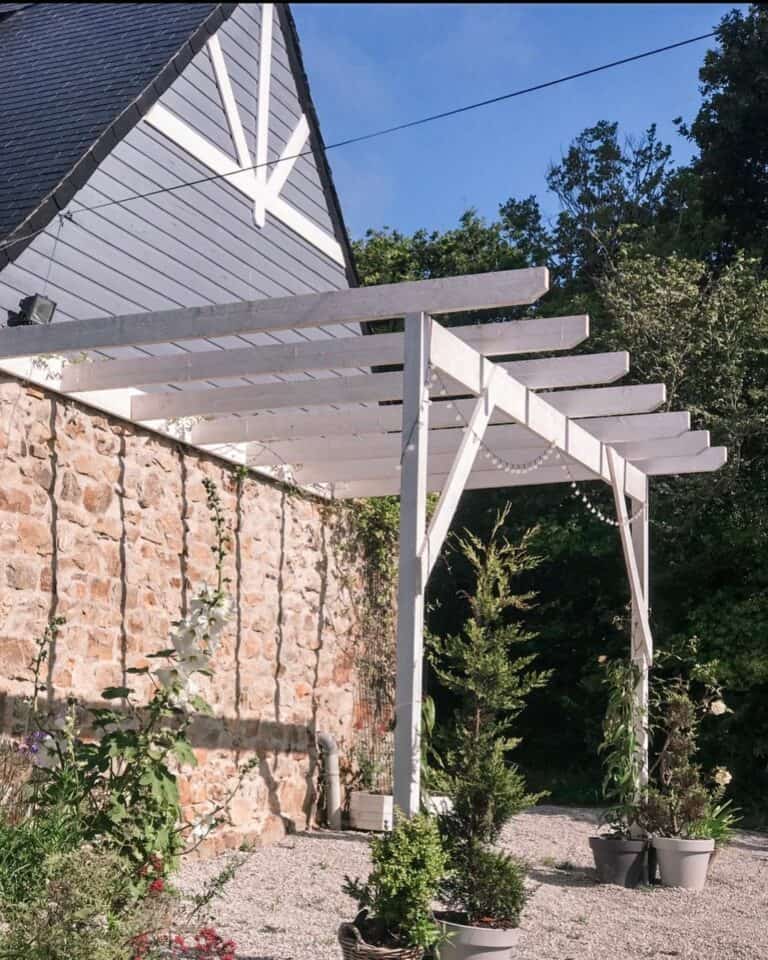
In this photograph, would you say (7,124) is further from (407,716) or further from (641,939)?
(641,939)

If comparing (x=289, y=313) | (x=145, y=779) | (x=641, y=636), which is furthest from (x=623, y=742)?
(x=145, y=779)

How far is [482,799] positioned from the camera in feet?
15.1

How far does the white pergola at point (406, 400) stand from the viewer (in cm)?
439

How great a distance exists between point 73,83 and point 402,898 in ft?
19.9

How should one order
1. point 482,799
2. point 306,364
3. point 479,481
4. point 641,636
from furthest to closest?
point 479,481 → point 641,636 → point 306,364 → point 482,799

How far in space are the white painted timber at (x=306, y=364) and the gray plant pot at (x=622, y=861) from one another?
2537 millimetres

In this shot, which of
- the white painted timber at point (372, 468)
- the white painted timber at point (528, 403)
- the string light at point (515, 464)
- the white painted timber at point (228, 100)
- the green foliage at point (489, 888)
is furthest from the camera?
the white painted timber at point (228, 100)

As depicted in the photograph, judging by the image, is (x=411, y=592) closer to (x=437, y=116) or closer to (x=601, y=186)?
(x=437, y=116)

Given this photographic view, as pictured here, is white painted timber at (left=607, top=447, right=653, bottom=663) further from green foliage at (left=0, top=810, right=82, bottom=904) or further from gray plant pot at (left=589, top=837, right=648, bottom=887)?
green foliage at (left=0, top=810, right=82, bottom=904)

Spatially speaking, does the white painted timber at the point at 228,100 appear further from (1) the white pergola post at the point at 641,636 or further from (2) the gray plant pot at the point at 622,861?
(2) the gray plant pot at the point at 622,861

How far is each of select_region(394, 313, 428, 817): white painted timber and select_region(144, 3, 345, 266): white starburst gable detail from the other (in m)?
4.01

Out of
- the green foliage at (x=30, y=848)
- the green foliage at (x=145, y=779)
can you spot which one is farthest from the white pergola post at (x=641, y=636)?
the green foliage at (x=30, y=848)

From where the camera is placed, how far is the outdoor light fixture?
5883mm

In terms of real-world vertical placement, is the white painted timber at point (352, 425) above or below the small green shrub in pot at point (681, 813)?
above
